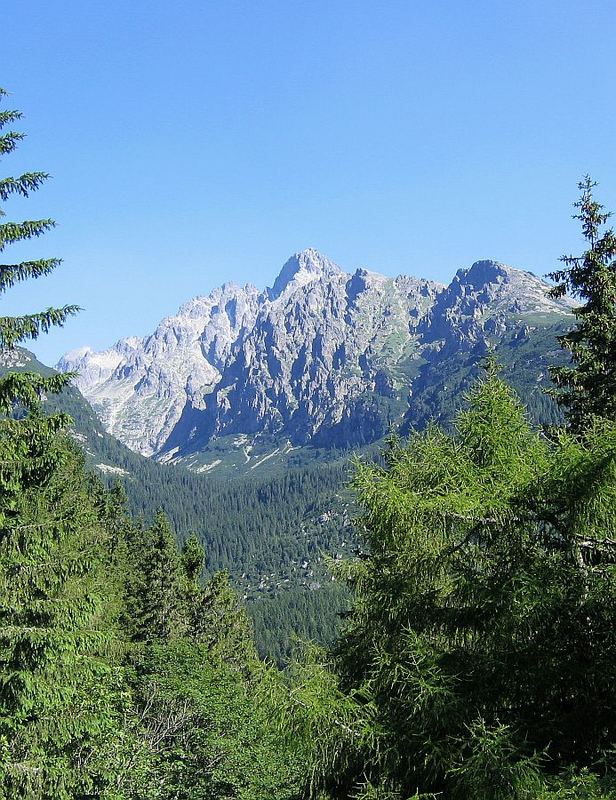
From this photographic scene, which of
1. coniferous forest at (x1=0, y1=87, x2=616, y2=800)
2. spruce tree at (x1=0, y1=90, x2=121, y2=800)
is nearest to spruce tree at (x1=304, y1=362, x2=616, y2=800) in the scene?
coniferous forest at (x1=0, y1=87, x2=616, y2=800)

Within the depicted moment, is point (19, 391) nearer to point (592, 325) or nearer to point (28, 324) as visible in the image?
point (28, 324)

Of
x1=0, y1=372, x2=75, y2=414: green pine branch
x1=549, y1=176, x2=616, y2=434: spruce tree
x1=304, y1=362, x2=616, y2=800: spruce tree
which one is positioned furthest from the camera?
x1=549, y1=176, x2=616, y2=434: spruce tree

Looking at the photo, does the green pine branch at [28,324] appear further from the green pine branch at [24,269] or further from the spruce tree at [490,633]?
the spruce tree at [490,633]

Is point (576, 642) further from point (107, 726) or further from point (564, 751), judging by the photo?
point (107, 726)

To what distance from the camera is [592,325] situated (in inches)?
619

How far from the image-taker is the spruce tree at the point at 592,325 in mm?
15242

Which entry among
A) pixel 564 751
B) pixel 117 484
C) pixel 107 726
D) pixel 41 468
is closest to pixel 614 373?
pixel 564 751

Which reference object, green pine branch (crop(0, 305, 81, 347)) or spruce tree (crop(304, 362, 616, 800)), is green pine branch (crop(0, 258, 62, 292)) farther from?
spruce tree (crop(304, 362, 616, 800))

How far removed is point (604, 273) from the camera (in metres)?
15.8

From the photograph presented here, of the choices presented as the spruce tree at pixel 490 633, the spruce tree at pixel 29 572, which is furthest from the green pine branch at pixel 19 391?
the spruce tree at pixel 490 633

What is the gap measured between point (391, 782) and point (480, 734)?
1.23 metres

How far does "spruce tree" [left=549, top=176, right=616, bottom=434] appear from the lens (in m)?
15.2

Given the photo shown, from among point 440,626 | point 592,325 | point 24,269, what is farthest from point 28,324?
point 592,325

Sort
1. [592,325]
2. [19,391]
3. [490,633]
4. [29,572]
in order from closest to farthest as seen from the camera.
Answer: [490,633], [19,391], [29,572], [592,325]
